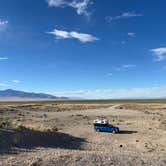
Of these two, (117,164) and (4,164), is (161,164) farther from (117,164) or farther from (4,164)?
(4,164)

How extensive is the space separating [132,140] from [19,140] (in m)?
13.2

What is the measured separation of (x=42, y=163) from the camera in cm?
1413

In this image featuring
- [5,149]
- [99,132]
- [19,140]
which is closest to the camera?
[5,149]

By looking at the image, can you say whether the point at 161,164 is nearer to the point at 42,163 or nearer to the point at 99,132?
the point at 42,163

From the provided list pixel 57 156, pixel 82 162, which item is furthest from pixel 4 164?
pixel 82 162

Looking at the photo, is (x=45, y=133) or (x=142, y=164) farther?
(x=45, y=133)

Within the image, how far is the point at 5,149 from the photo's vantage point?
1789cm

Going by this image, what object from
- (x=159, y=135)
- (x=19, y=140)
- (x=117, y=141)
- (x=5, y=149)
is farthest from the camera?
(x=159, y=135)

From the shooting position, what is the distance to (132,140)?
31.0 metres

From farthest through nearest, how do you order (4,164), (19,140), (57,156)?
(19,140)
(57,156)
(4,164)

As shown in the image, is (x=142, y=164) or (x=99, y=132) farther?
(x=99, y=132)

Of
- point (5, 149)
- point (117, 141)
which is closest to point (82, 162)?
point (5, 149)

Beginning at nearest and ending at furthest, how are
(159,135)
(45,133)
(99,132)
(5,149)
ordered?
(5,149) < (45,133) < (159,135) < (99,132)

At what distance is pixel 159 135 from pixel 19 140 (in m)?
17.6
